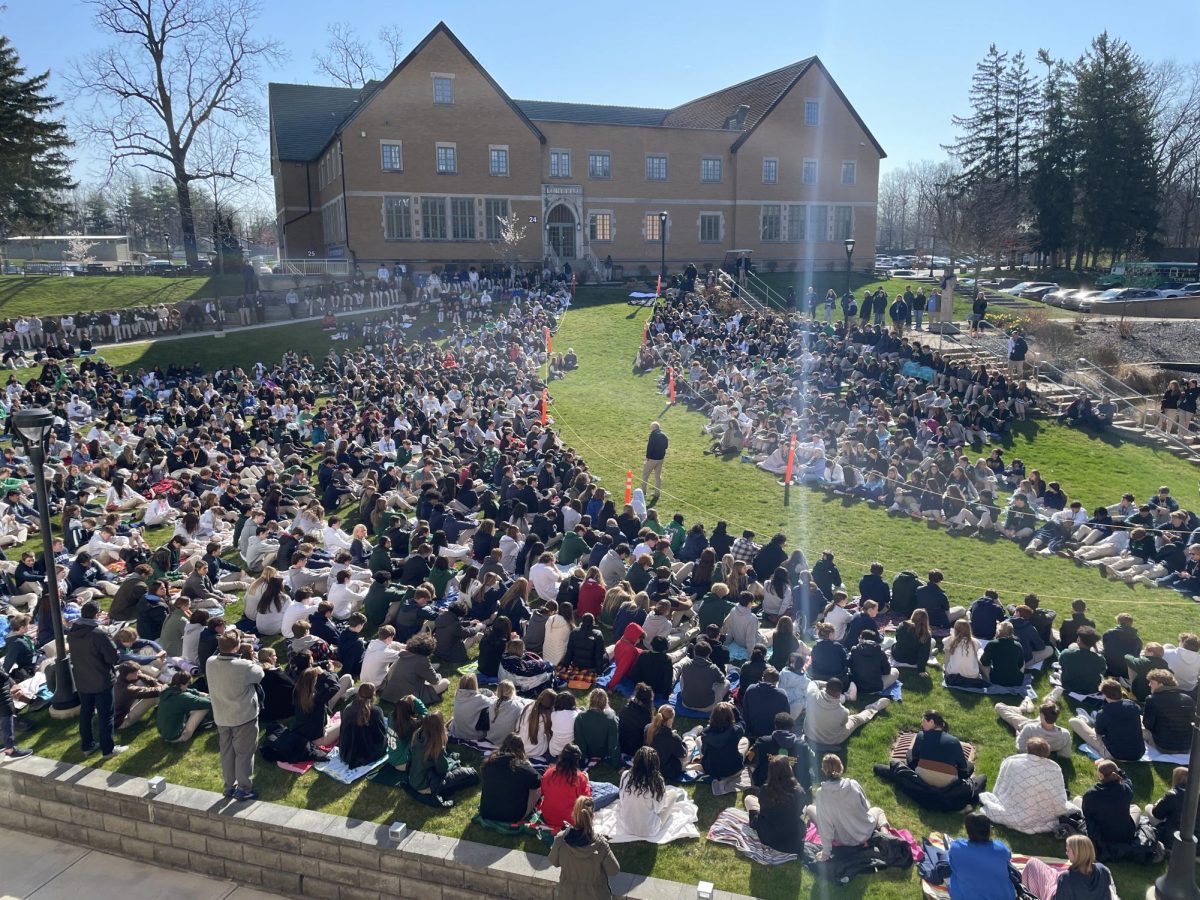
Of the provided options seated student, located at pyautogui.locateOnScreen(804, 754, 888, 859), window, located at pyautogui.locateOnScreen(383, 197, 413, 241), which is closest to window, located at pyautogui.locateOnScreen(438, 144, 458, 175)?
window, located at pyautogui.locateOnScreen(383, 197, 413, 241)

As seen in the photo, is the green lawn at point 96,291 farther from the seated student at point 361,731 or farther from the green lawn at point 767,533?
the seated student at point 361,731

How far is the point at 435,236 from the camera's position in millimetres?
46750

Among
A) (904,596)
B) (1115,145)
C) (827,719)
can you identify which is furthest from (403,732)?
Answer: (1115,145)

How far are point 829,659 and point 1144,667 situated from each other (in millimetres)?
3715

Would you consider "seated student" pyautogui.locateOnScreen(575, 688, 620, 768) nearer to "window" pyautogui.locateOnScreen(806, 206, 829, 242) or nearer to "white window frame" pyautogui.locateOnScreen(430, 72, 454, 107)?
"white window frame" pyautogui.locateOnScreen(430, 72, 454, 107)

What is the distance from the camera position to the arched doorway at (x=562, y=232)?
50.3 metres

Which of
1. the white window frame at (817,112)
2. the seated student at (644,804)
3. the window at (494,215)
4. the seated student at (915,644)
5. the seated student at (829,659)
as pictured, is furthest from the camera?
the white window frame at (817,112)

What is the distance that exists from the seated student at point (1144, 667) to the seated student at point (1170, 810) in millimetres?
2686

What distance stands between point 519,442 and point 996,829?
14.2 metres

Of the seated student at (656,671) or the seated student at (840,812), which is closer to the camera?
the seated student at (840,812)

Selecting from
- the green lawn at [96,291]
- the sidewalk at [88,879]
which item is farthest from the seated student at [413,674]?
the green lawn at [96,291]

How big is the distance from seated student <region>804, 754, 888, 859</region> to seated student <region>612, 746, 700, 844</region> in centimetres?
120

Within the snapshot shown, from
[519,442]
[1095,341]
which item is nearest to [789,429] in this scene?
[519,442]

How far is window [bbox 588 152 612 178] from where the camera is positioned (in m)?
50.2
